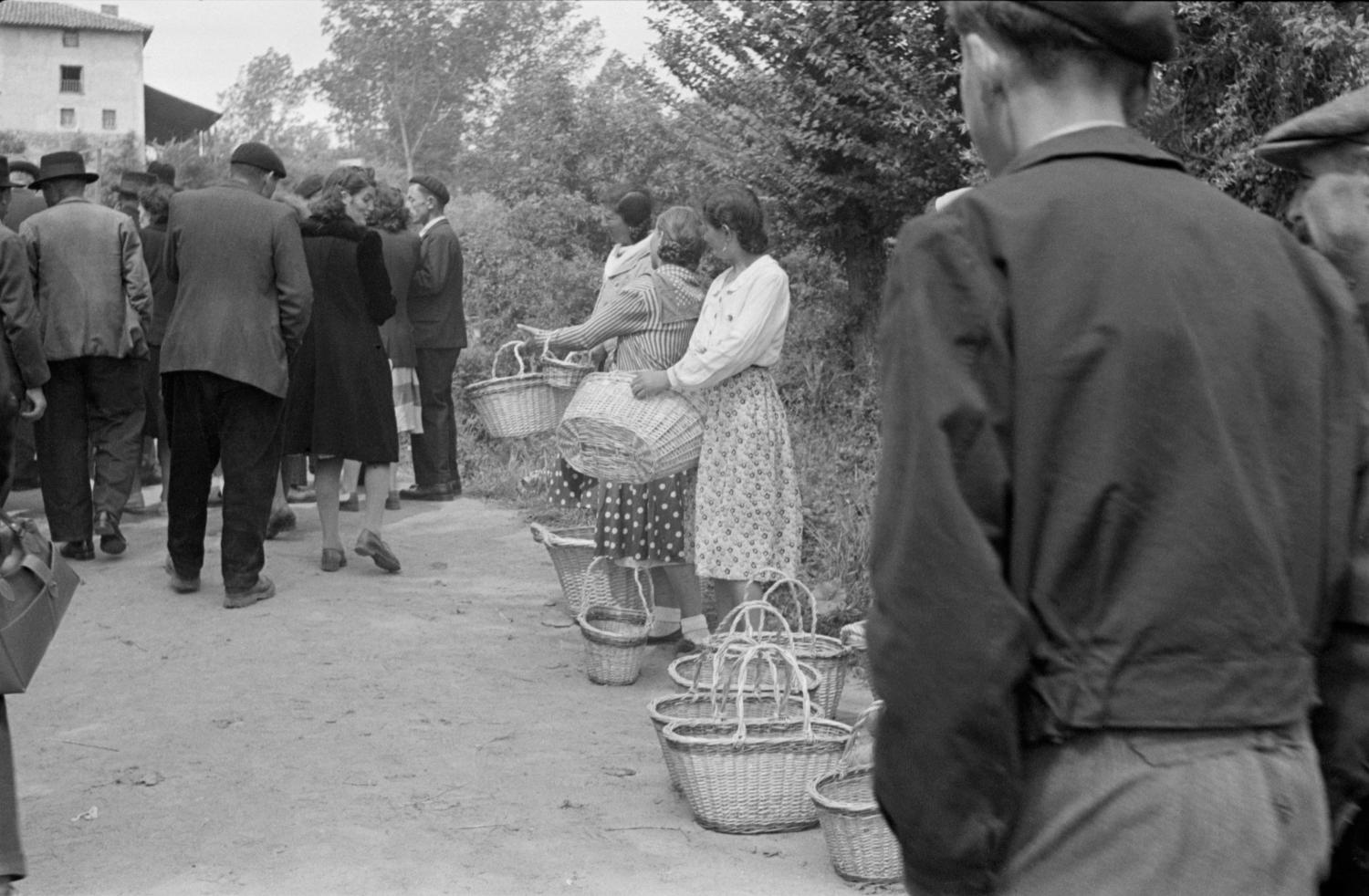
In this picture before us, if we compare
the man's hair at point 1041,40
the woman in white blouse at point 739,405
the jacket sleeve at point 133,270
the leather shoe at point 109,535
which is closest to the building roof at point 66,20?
the jacket sleeve at point 133,270

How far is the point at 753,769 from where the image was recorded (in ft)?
16.3

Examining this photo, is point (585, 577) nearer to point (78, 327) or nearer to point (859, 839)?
point (859, 839)

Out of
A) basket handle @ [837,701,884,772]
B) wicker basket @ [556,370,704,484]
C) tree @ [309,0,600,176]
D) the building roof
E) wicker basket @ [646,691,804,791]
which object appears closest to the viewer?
basket handle @ [837,701,884,772]

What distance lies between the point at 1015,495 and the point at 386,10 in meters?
85.8

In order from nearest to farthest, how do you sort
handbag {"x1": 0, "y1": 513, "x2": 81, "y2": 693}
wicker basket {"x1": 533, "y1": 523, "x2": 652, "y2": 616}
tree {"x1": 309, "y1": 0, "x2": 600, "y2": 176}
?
handbag {"x1": 0, "y1": 513, "x2": 81, "y2": 693} < wicker basket {"x1": 533, "y1": 523, "x2": 652, "y2": 616} < tree {"x1": 309, "y1": 0, "x2": 600, "y2": 176}

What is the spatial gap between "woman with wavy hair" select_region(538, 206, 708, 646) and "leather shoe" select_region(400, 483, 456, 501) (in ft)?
15.4

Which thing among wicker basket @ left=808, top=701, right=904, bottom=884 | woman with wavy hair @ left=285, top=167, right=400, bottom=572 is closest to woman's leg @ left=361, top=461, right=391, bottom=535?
woman with wavy hair @ left=285, top=167, right=400, bottom=572

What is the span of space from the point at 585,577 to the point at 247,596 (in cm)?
184

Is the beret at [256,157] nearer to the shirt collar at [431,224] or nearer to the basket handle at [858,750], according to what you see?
the shirt collar at [431,224]

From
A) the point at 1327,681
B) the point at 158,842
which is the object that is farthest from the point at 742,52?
the point at 1327,681

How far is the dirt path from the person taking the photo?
472cm

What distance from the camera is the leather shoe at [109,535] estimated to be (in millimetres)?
9203

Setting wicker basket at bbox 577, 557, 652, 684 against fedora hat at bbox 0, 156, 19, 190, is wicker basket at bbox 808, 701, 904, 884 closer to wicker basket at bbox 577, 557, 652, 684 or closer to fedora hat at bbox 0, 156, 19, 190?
wicker basket at bbox 577, 557, 652, 684

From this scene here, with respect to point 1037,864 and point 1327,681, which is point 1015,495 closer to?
point 1037,864
